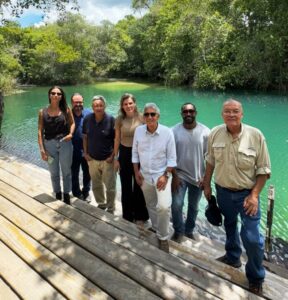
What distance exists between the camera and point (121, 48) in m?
40.6

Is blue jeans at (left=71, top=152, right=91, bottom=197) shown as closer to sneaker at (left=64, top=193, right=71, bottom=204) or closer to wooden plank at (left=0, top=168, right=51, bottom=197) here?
wooden plank at (left=0, top=168, right=51, bottom=197)

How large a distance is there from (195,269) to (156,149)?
1156 millimetres

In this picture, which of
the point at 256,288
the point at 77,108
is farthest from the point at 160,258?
the point at 77,108

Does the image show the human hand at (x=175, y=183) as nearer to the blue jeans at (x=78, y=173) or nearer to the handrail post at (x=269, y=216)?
the handrail post at (x=269, y=216)

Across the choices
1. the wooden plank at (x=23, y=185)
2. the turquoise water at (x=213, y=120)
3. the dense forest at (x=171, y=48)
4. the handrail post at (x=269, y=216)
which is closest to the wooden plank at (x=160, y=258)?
the wooden plank at (x=23, y=185)

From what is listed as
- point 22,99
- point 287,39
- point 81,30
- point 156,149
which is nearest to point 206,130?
point 156,149

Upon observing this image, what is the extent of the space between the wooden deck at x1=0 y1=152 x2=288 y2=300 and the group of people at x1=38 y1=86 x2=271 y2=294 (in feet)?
0.92

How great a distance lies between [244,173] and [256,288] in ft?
2.91

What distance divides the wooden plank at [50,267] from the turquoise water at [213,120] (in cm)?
372

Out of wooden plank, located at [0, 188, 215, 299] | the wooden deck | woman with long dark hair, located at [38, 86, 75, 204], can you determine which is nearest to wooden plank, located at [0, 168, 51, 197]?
wooden plank, located at [0, 188, 215, 299]

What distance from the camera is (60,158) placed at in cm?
412

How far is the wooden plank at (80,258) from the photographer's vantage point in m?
2.28

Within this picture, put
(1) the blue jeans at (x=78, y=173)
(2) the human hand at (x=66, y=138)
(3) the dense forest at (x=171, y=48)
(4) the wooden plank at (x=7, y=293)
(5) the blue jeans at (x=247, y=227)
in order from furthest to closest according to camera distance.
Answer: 1. (3) the dense forest at (x=171, y=48)
2. (1) the blue jeans at (x=78, y=173)
3. (2) the human hand at (x=66, y=138)
4. (5) the blue jeans at (x=247, y=227)
5. (4) the wooden plank at (x=7, y=293)

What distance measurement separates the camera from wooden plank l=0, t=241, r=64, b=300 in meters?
2.24
